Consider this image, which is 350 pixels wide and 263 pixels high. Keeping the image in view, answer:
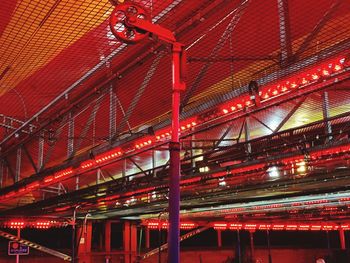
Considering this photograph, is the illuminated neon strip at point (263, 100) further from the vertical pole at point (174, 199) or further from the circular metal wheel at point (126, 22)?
the circular metal wheel at point (126, 22)

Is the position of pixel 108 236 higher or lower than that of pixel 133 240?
higher

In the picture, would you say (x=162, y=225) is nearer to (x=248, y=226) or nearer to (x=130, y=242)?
(x=130, y=242)

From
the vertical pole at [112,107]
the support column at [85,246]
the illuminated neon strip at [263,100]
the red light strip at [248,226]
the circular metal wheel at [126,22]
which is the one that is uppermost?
the vertical pole at [112,107]

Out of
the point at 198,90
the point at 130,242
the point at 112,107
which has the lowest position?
the point at 130,242

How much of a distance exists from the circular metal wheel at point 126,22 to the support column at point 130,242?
16.1 m

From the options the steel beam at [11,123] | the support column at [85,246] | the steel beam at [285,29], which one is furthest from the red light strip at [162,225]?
the steel beam at [285,29]

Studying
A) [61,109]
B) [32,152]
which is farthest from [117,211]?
[61,109]

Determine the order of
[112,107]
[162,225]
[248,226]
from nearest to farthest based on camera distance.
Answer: [112,107] < [162,225] < [248,226]

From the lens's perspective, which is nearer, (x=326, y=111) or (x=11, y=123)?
(x=326, y=111)

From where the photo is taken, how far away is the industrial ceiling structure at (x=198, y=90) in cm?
490

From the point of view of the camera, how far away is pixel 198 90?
7566mm

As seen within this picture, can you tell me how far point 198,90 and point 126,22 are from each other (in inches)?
166

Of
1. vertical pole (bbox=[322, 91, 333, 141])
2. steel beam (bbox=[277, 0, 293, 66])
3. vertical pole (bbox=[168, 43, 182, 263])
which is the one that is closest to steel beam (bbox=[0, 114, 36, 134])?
vertical pole (bbox=[322, 91, 333, 141])

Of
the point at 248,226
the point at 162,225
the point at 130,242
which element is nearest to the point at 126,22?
the point at 162,225
